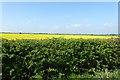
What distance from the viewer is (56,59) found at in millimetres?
12344

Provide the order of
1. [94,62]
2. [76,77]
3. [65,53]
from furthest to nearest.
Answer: [94,62] → [65,53] → [76,77]

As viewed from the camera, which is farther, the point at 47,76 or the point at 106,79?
the point at 47,76

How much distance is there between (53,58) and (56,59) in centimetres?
16

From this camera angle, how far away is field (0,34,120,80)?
11516 millimetres

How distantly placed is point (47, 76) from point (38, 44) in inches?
58.7

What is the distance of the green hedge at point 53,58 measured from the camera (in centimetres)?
1152

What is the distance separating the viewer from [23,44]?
11.8 m

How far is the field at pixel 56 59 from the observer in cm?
1152

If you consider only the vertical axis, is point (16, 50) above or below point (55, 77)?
above

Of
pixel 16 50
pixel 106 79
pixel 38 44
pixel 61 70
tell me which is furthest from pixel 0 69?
pixel 106 79

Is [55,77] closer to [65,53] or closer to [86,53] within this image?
[65,53]

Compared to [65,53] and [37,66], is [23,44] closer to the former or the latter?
[37,66]

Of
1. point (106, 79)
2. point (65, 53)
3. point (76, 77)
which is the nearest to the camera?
point (106, 79)

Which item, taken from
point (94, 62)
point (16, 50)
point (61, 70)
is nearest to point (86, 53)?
point (94, 62)
